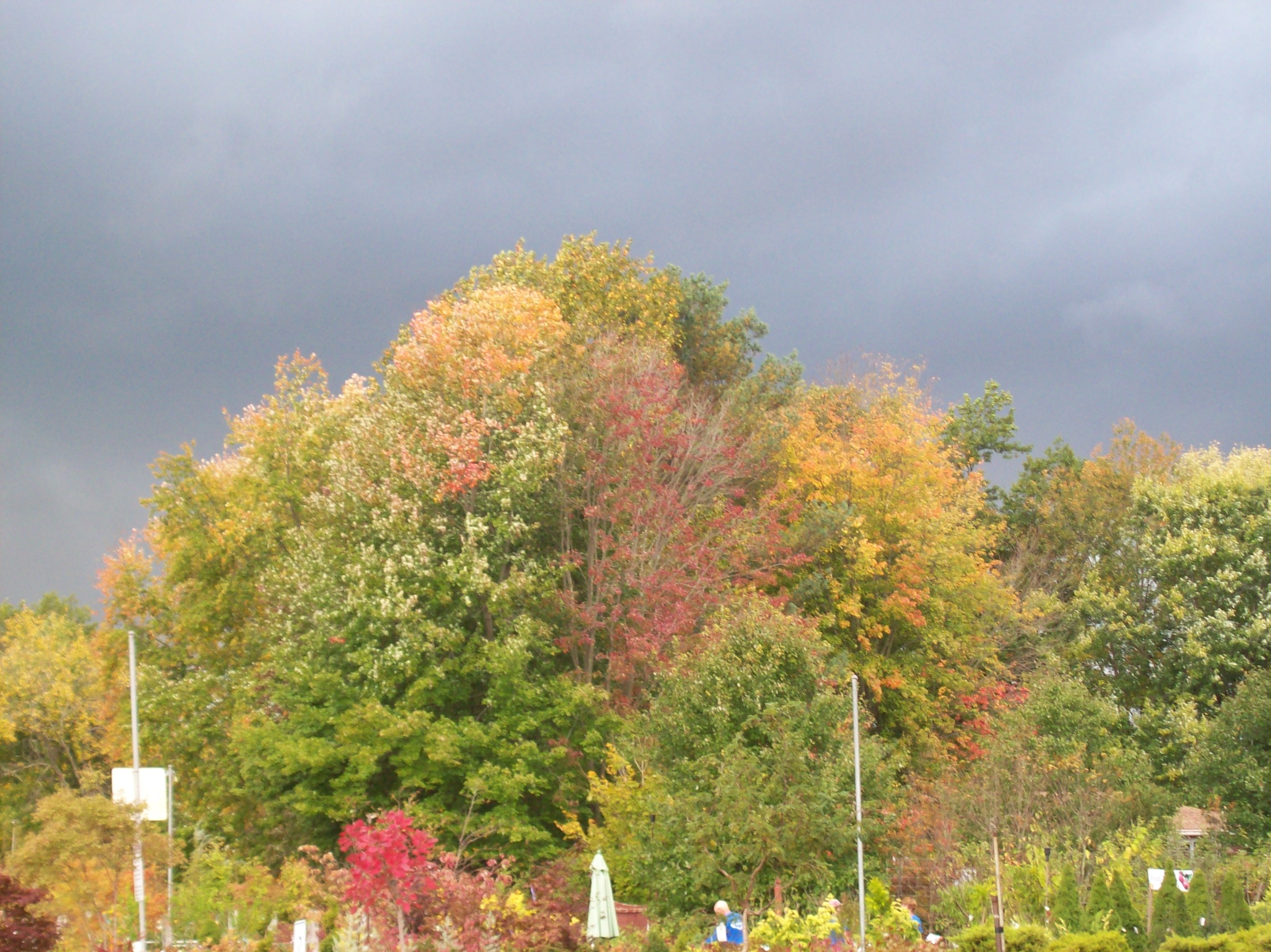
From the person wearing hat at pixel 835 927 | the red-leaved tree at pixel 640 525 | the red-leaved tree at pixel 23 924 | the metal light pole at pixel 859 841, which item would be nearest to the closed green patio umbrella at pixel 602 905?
the person wearing hat at pixel 835 927

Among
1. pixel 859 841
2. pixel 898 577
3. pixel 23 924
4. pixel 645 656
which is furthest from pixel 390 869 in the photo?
pixel 898 577

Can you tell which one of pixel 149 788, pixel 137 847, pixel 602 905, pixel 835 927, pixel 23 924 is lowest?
pixel 835 927

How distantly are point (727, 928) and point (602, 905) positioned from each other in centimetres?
197

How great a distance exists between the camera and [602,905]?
601 inches

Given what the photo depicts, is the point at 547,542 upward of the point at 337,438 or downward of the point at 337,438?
downward

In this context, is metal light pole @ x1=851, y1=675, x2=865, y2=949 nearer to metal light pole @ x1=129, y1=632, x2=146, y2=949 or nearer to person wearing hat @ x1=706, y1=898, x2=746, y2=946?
person wearing hat @ x1=706, y1=898, x2=746, y2=946

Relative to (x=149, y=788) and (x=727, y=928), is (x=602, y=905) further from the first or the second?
(x=149, y=788)

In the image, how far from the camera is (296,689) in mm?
24656

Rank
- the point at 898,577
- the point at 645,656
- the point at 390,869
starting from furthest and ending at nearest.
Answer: the point at 898,577, the point at 645,656, the point at 390,869

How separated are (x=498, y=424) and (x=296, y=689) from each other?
688 cm

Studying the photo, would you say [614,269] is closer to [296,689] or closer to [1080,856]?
[296,689]

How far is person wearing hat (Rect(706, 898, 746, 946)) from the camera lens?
1467cm

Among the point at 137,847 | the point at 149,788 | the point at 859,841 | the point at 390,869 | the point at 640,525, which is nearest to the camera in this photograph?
the point at 390,869

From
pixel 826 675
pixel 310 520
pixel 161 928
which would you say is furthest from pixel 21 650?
pixel 826 675
